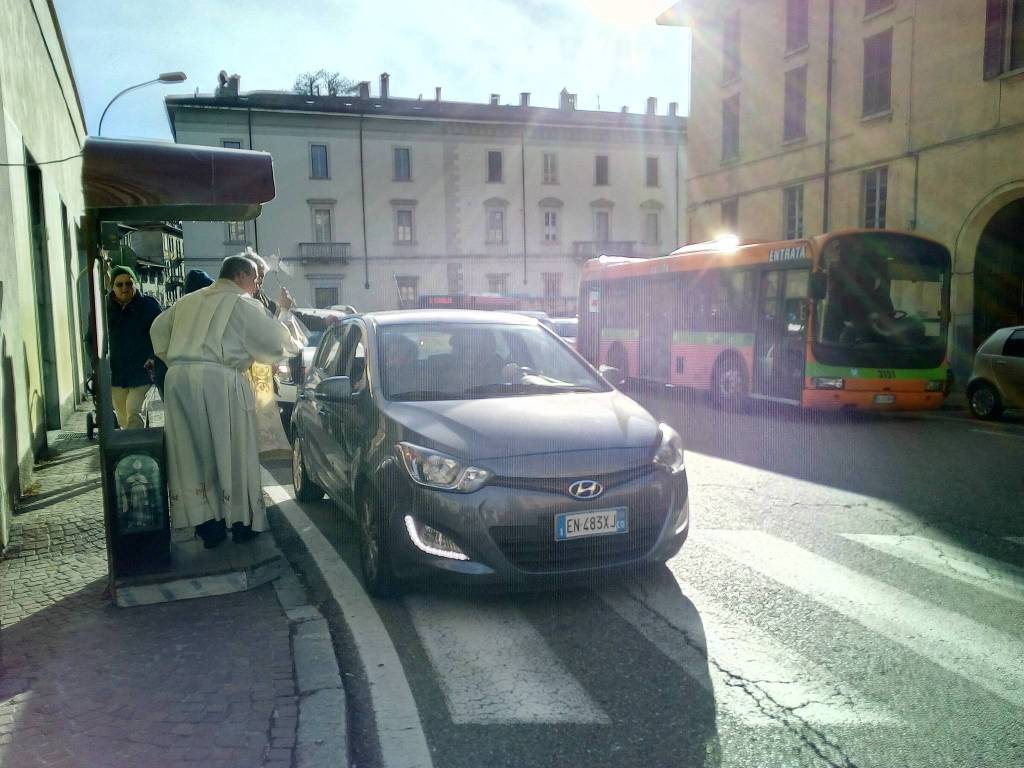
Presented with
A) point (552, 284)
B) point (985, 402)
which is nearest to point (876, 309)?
point (985, 402)

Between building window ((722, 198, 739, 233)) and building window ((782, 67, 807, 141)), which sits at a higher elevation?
building window ((782, 67, 807, 141))

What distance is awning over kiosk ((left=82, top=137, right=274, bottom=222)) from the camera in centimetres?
455

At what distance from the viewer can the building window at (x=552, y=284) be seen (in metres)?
57.6

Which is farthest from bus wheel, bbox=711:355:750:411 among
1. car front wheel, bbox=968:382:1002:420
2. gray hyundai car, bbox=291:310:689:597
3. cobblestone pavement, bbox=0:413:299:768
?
cobblestone pavement, bbox=0:413:299:768

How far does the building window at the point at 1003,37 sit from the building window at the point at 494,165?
40.4 metres

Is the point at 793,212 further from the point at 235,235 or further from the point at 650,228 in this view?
the point at 235,235

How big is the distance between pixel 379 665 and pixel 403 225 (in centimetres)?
5301

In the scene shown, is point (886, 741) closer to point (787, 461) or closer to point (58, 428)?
point (787, 461)

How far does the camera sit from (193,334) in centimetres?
502

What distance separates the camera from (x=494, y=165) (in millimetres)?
56938

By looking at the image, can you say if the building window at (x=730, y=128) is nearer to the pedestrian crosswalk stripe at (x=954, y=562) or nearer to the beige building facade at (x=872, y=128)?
the beige building facade at (x=872, y=128)

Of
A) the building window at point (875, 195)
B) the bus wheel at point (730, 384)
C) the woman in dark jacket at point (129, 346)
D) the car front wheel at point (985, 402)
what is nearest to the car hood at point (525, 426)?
the woman in dark jacket at point (129, 346)

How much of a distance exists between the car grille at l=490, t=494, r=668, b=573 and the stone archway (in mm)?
17618

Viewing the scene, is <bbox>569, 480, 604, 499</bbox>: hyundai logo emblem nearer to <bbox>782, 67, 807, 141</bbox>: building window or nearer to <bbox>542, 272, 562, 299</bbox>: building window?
<bbox>782, 67, 807, 141</bbox>: building window
